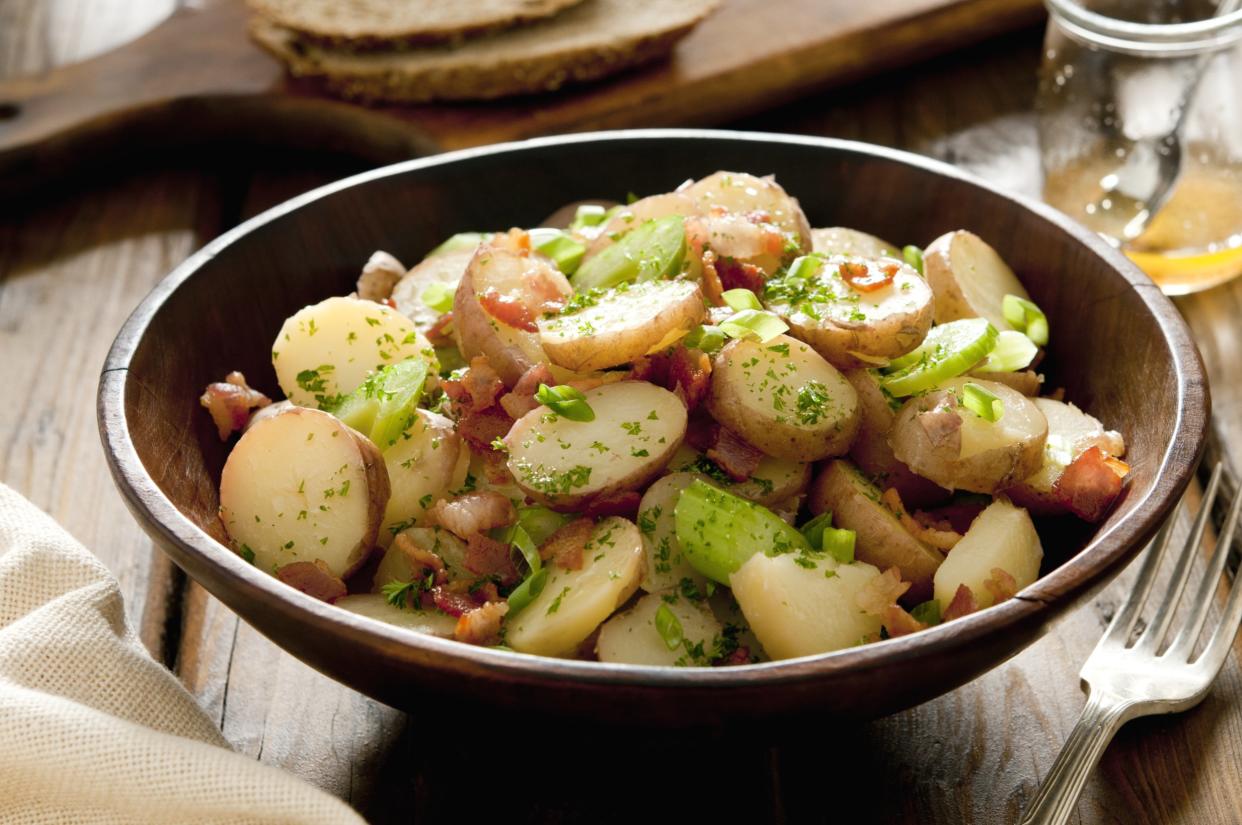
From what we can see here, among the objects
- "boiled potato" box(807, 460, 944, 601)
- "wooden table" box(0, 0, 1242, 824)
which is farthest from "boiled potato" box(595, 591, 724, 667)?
"boiled potato" box(807, 460, 944, 601)

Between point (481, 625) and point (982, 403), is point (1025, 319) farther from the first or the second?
point (481, 625)

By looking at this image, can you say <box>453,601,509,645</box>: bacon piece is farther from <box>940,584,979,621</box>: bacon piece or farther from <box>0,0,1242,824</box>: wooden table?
<box>940,584,979,621</box>: bacon piece

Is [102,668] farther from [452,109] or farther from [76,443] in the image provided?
[452,109]

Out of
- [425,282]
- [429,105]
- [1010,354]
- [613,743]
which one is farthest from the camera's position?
[429,105]

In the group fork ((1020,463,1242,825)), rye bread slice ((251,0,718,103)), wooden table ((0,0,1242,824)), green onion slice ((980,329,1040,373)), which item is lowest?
wooden table ((0,0,1242,824))

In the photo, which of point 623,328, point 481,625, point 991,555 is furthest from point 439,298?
point 991,555

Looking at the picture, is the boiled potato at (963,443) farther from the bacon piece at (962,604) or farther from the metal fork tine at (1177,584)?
the metal fork tine at (1177,584)
